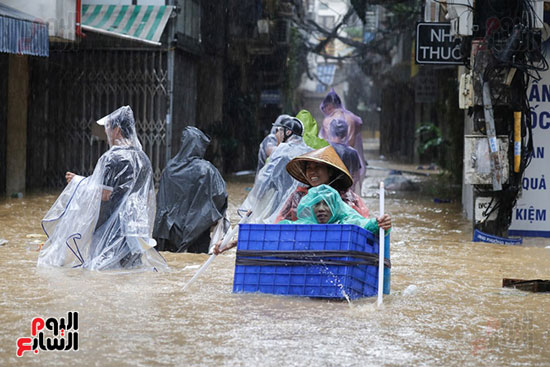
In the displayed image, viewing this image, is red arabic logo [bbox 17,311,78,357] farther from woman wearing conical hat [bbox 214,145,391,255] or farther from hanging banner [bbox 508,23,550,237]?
hanging banner [bbox 508,23,550,237]

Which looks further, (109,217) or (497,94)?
(497,94)

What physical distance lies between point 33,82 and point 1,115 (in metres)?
1.65

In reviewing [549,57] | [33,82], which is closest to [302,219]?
[549,57]

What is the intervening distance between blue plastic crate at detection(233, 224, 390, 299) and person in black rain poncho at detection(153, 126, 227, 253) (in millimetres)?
2459

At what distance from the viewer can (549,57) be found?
34.4 feet

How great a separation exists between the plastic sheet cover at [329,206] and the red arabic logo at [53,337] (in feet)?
6.04

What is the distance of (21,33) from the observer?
510 inches

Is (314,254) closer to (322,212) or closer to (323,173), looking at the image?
(322,212)

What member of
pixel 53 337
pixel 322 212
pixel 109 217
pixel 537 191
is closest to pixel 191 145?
pixel 109 217

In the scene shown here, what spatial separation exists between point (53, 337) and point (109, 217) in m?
2.86

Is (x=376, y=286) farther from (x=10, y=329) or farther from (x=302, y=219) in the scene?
(x=10, y=329)

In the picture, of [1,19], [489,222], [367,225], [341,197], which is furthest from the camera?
[1,19]

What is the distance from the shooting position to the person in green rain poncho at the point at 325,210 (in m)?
6.22

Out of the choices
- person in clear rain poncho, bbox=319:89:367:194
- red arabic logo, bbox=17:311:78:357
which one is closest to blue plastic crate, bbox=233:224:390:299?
red arabic logo, bbox=17:311:78:357
